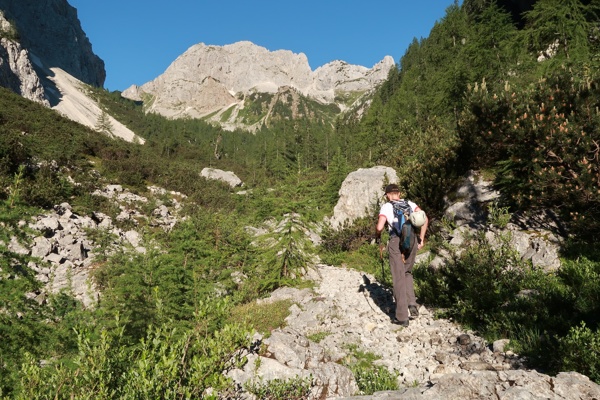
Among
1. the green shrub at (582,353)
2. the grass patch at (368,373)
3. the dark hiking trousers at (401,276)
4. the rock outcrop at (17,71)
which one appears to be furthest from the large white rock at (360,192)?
the rock outcrop at (17,71)

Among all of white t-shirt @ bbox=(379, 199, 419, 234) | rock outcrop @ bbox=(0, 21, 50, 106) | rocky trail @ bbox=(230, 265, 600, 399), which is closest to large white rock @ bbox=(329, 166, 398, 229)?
rocky trail @ bbox=(230, 265, 600, 399)

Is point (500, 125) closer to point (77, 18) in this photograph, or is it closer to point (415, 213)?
point (415, 213)

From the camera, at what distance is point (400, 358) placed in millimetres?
5023

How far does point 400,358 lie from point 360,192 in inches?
490

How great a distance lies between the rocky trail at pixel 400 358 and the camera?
2.88 m

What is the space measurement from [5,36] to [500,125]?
3926 inches

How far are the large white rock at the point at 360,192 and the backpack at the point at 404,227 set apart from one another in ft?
32.1

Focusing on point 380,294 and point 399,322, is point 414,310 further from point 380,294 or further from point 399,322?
point 380,294

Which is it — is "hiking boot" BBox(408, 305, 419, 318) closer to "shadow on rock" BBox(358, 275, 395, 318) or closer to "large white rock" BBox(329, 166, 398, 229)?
"shadow on rock" BBox(358, 275, 395, 318)

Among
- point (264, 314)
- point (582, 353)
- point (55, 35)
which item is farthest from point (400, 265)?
point (55, 35)

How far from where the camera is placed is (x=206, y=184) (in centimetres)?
3744

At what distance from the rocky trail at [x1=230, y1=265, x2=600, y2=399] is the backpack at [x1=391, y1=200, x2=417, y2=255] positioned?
153 cm

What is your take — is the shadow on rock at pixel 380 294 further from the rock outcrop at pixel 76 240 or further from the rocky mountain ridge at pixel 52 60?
the rocky mountain ridge at pixel 52 60

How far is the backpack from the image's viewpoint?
6.00 metres
